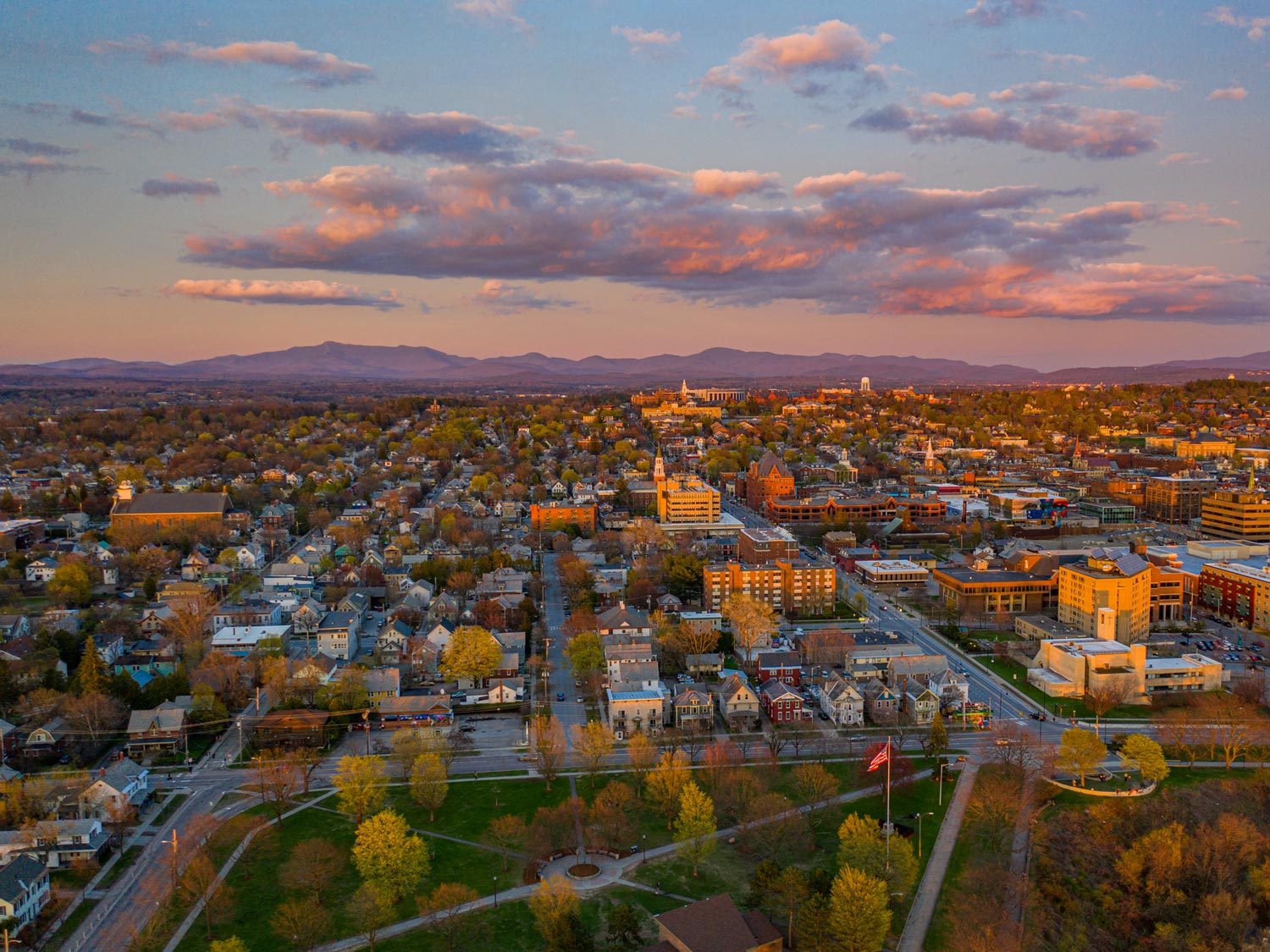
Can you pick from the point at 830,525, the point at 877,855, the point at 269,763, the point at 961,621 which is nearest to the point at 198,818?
the point at 269,763

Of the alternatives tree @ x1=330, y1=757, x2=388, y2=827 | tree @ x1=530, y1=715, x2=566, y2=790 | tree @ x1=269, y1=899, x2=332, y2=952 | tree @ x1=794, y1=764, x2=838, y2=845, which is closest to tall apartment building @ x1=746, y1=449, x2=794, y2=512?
tree @ x1=530, y1=715, x2=566, y2=790

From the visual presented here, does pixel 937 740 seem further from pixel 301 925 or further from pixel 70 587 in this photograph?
pixel 70 587

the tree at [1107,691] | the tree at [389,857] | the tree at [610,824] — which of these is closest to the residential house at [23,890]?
the tree at [389,857]

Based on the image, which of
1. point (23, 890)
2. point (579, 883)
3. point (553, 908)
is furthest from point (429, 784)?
point (23, 890)

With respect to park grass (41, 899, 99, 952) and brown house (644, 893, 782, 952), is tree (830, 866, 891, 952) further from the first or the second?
park grass (41, 899, 99, 952)

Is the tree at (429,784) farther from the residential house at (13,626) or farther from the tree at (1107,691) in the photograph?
the residential house at (13,626)
